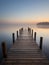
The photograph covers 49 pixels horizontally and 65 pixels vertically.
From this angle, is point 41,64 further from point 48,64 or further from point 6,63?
point 6,63

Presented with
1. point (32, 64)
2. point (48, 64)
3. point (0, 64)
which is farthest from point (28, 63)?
point (0, 64)

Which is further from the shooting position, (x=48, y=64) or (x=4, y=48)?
(x=4, y=48)

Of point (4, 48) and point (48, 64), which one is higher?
point (4, 48)

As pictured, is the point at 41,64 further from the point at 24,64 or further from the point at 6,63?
the point at 6,63

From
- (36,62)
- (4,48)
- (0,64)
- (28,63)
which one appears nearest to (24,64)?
(28,63)

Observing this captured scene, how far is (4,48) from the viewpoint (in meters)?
4.89

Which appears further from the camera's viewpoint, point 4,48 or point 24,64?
point 4,48

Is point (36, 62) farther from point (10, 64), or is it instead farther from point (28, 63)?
point (10, 64)

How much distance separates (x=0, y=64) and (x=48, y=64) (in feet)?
6.03

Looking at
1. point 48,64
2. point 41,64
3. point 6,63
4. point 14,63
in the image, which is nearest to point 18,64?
point 14,63

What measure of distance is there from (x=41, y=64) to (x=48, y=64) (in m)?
0.27

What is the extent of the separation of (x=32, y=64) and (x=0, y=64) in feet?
4.02

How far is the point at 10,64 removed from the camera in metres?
4.18

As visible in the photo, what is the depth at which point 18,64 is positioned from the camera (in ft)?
13.8
